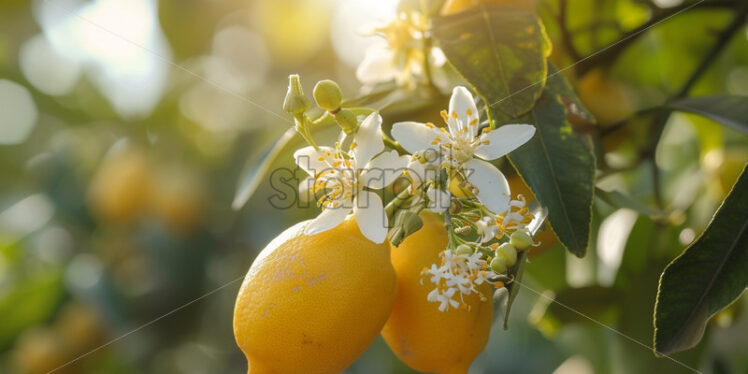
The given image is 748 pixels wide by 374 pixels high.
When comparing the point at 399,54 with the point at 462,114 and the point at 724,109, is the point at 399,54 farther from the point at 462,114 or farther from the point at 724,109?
the point at 724,109

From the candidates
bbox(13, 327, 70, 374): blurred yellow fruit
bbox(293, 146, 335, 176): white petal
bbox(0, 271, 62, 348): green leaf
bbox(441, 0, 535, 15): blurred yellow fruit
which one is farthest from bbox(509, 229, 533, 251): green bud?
bbox(0, 271, 62, 348): green leaf

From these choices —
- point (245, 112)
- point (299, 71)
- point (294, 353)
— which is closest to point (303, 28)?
point (299, 71)

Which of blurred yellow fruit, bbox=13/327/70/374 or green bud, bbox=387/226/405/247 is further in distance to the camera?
blurred yellow fruit, bbox=13/327/70/374

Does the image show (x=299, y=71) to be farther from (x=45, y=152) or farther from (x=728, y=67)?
(x=728, y=67)

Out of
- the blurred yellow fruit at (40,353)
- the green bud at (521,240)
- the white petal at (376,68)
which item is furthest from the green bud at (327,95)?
the blurred yellow fruit at (40,353)

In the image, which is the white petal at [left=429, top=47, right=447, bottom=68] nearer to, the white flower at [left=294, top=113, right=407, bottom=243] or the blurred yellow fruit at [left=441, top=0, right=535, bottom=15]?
the blurred yellow fruit at [left=441, top=0, right=535, bottom=15]

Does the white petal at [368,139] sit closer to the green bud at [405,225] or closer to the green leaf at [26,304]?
the green bud at [405,225]
